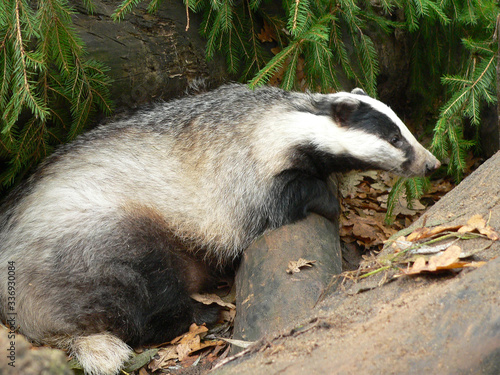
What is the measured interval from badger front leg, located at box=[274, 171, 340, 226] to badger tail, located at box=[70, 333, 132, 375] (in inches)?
58.6

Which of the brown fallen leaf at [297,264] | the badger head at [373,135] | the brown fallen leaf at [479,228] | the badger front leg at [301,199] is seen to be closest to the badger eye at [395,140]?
the badger head at [373,135]

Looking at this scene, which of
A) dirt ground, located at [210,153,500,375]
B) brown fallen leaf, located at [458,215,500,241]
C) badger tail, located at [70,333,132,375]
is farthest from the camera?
badger tail, located at [70,333,132,375]

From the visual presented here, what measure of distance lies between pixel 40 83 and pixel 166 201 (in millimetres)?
1458

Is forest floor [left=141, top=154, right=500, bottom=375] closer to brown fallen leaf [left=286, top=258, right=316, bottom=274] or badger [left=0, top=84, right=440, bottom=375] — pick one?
brown fallen leaf [left=286, top=258, right=316, bottom=274]

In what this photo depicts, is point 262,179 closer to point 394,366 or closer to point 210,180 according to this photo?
point 210,180

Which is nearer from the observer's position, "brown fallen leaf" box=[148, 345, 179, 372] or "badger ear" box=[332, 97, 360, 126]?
"brown fallen leaf" box=[148, 345, 179, 372]

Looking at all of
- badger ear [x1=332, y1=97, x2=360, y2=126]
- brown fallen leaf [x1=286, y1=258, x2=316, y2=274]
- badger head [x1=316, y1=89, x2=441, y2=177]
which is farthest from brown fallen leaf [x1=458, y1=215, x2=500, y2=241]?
badger ear [x1=332, y1=97, x2=360, y2=126]

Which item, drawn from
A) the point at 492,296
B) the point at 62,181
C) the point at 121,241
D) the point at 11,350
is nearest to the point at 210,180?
the point at 121,241

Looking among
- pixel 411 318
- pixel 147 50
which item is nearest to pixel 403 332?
pixel 411 318

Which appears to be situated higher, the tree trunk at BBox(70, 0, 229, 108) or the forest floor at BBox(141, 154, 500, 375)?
the tree trunk at BBox(70, 0, 229, 108)

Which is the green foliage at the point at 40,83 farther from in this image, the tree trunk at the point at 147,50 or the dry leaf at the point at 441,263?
the dry leaf at the point at 441,263

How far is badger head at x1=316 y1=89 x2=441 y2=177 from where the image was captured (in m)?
4.08

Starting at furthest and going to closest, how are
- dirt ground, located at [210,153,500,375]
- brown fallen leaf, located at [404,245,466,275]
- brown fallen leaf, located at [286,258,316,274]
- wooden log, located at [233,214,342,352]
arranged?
brown fallen leaf, located at [286,258,316,274] < wooden log, located at [233,214,342,352] < brown fallen leaf, located at [404,245,466,275] < dirt ground, located at [210,153,500,375]

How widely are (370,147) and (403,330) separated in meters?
2.35
